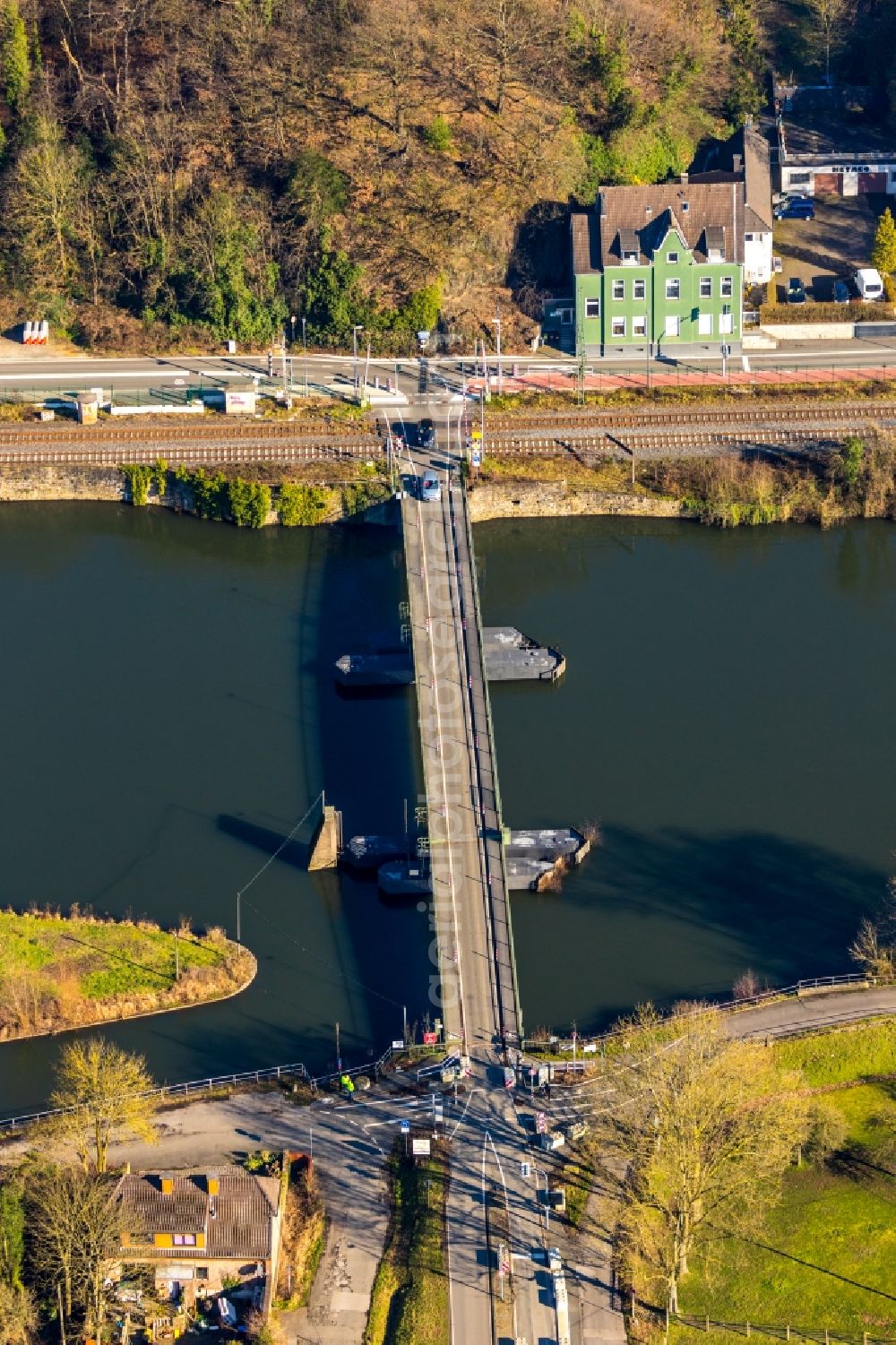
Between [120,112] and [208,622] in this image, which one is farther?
[120,112]

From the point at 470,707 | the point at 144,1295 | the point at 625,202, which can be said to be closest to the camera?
the point at 144,1295

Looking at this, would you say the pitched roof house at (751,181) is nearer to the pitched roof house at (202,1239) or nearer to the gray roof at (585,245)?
the gray roof at (585,245)

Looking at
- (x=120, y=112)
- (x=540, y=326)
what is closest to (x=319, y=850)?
(x=540, y=326)

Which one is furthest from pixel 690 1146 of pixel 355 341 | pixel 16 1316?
pixel 355 341

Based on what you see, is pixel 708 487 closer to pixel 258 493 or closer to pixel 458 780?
pixel 258 493

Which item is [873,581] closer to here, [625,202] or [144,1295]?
[625,202]

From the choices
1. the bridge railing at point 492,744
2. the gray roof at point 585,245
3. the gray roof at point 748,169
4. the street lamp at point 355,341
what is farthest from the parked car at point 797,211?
the bridge railing at point 492,744
